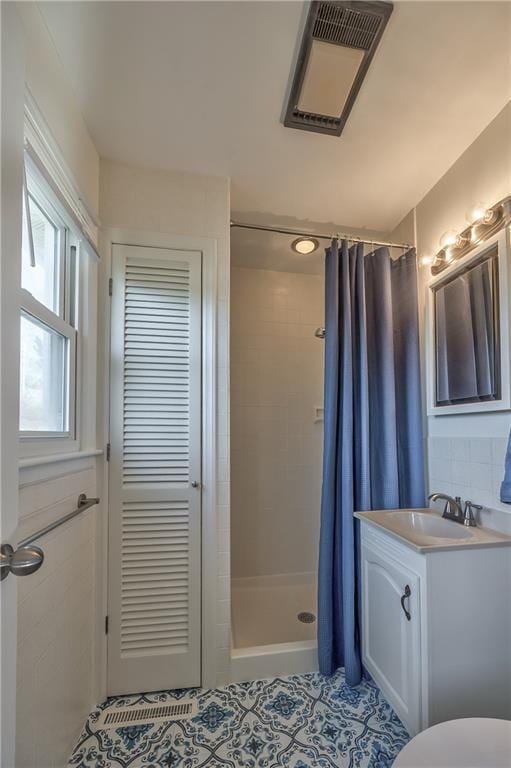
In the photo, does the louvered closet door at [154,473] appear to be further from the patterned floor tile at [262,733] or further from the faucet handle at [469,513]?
the faucet handle at [469,513]

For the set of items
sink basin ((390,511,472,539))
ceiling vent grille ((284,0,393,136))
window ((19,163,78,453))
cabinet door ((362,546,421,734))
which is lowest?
cabinet door ((362,546,421,734))

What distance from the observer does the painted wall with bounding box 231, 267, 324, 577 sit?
2572mm

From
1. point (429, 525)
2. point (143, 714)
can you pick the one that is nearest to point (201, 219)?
point (429, 525)

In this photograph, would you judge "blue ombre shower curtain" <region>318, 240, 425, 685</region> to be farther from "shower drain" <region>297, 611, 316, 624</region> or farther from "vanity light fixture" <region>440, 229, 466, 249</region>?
"shower drain" <region>297, 611, 316, 624</region>

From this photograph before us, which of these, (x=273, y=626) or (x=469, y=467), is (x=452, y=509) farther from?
(x=273, y=626)

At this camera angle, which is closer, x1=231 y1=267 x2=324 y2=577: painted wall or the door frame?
the door frame

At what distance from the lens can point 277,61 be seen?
1169 mm

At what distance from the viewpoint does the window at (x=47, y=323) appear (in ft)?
3.51

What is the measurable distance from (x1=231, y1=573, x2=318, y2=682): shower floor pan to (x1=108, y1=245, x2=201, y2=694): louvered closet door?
0.28m

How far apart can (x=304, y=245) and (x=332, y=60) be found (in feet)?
3.63

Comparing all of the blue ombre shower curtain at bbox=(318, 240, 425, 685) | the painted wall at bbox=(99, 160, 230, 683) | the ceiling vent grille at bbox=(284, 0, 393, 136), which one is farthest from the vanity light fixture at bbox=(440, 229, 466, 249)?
the painted wall at bbox=(99, 160, 230, 683)

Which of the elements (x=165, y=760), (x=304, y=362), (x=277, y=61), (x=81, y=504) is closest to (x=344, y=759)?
(x=165, y=760)

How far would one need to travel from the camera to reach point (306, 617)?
2207mm

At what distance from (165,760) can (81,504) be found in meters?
0.97
